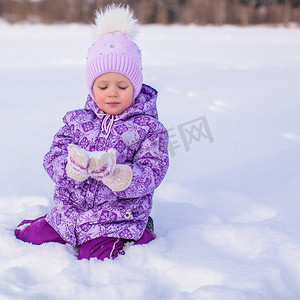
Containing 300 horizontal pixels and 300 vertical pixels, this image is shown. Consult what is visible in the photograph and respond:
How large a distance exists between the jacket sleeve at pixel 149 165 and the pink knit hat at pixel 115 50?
7.7 inches

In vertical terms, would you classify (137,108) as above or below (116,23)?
below

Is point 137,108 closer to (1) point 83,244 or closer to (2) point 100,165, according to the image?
(2) point 100,165

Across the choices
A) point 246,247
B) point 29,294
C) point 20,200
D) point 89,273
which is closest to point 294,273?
point 246,247

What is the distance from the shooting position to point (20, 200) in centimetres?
198

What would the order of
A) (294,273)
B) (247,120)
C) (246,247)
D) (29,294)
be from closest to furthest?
(29,294), (294,273), (246,247), (247,120)

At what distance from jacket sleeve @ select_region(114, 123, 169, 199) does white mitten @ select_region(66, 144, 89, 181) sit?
185 millimetres

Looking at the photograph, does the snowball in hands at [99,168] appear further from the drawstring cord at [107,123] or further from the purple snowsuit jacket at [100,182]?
the drawstring cord at [107,123]

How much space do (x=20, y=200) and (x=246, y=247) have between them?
105 centimetres

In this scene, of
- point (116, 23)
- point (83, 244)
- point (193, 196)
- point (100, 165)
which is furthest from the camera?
point (193, 196)

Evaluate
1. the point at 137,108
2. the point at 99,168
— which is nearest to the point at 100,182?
the point at 99,168

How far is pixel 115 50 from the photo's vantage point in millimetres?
1626

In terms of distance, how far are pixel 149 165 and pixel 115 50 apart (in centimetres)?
46

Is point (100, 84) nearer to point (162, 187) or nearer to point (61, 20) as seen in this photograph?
point (162, 187)

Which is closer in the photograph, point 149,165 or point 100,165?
point 100,165
